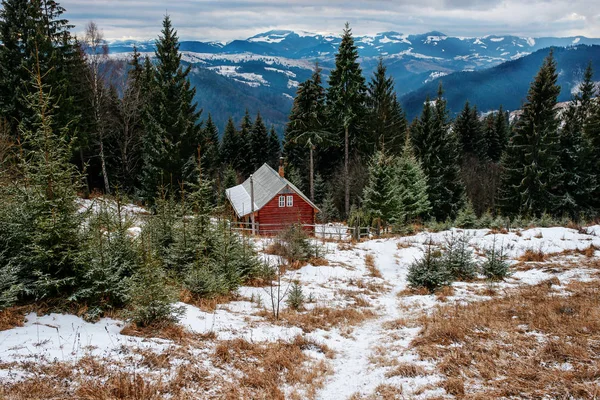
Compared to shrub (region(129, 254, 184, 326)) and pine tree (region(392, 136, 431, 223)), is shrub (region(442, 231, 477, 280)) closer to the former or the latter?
shrub (region(129, 254, 184, 326))

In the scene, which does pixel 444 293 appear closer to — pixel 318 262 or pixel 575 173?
pixel 318 262

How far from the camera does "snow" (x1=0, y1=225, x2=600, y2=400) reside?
5.13 meters

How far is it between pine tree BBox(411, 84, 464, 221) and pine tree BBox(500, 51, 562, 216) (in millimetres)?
5348

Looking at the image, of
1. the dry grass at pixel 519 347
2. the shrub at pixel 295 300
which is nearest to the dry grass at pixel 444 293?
the dry grass at pixel 519 347

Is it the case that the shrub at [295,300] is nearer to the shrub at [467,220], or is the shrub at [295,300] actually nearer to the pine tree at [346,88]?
the shrub at [467,220]

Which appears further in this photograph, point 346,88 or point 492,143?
point 492,143

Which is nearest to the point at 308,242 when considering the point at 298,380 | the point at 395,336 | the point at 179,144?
the point at 395,336

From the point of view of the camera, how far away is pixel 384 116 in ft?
122

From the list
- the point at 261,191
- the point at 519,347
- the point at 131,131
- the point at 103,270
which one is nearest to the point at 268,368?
the point at 103,270

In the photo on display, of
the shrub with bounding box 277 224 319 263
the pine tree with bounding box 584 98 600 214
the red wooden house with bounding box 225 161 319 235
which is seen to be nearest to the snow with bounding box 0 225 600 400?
the shrub with bounding box 277 224 319 263

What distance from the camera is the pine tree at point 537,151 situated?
31.3 metres

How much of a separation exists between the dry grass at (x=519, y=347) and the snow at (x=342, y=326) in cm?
44

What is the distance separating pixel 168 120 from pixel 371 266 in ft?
76.1

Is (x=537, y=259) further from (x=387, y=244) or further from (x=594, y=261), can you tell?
(x=387, y=244)
